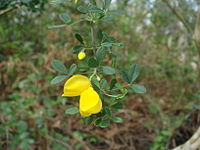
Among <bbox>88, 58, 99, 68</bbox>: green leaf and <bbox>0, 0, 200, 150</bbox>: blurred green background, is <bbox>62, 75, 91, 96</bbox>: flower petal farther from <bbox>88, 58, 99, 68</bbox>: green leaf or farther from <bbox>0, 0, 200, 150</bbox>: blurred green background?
<bbox>0, 0, 200, 150</bbox>: blurred green background

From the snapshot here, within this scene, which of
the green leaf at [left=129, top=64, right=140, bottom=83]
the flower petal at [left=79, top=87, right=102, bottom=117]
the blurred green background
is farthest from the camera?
the blurred green background

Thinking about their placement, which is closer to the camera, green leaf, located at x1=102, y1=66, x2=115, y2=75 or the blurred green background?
green leaf, located at x1=102, y1=66, x2=115, y2=75

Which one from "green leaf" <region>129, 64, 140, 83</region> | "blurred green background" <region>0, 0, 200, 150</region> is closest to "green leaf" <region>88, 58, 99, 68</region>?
"green leaf" <region>129, 64, 140, 83</region>

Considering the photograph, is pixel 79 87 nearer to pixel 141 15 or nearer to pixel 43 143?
pixel 43 143

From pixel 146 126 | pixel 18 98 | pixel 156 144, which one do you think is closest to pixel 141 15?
pixel 146 126

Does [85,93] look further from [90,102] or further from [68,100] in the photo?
[68,100]
